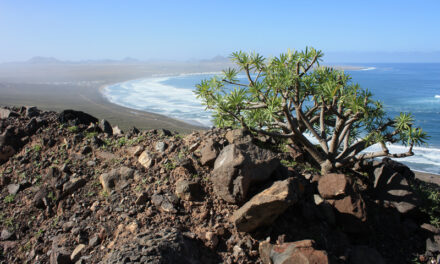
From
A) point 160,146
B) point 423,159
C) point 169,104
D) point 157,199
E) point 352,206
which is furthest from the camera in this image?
point 169,104

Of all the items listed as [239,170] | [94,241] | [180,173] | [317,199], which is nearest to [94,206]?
[94,241]

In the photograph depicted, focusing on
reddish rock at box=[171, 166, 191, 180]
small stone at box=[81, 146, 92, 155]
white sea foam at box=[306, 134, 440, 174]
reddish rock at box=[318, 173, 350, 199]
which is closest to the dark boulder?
small stone at box=[81, 146, 92, 155]

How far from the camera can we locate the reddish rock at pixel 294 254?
385 cm

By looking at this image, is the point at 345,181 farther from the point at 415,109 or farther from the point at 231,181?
the point at 415,109

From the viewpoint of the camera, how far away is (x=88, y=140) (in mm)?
7531

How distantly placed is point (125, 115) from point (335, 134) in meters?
23.3

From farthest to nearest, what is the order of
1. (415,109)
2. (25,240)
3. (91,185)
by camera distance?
(415,109) < (91,185) < (25,240)

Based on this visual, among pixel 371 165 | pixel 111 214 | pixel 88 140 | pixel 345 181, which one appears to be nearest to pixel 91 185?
pixel 111 214

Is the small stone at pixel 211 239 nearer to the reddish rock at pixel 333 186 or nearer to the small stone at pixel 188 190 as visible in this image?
the small stone at pixel 188 190

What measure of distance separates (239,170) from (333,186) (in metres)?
1.69

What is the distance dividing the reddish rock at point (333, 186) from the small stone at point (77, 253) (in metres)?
3.88

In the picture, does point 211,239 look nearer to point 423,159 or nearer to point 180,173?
point 180,173

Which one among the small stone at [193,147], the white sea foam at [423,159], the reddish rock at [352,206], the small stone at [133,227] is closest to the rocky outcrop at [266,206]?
the reddish rock at [352,206]

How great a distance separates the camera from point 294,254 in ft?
13.0
